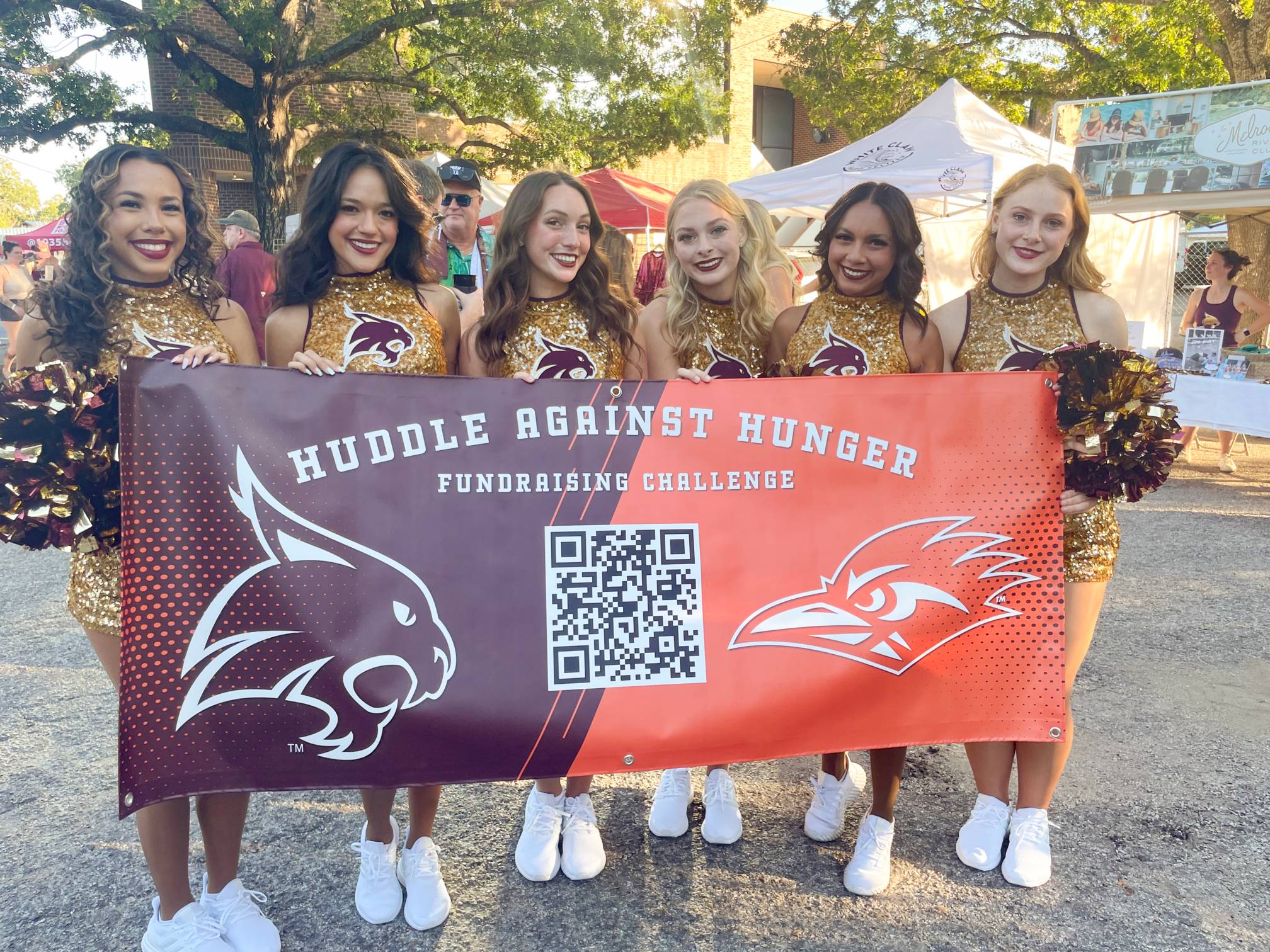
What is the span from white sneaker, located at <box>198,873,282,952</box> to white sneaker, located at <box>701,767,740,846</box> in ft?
4.24

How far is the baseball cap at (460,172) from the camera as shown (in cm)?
494

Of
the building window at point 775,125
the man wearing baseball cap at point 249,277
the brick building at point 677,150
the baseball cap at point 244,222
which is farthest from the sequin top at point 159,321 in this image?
the building window at point 775,125

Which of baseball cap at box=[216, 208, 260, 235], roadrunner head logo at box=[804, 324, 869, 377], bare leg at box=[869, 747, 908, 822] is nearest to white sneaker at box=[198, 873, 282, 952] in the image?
bare leg at box=[869, 747, 908, 822]

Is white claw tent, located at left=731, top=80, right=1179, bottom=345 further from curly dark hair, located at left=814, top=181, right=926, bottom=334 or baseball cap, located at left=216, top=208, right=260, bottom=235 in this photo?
curly dark hair, located at left=814, top=181, right=926, bottom=334

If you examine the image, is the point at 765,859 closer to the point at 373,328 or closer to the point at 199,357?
the point at 373,328

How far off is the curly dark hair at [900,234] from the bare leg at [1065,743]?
0.93 meters

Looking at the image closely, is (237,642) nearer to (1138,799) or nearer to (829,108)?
(1138,799)

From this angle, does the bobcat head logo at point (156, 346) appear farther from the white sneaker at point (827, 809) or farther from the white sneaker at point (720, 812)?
the white sneaker at point (827, 809)

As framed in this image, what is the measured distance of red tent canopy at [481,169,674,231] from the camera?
423 inches

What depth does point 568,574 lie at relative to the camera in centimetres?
218

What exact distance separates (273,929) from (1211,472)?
28.6 feet

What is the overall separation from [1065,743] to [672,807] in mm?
1240

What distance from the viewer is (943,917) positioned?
235 centimetres

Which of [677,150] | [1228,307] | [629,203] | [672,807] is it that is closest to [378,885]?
[672,807]
